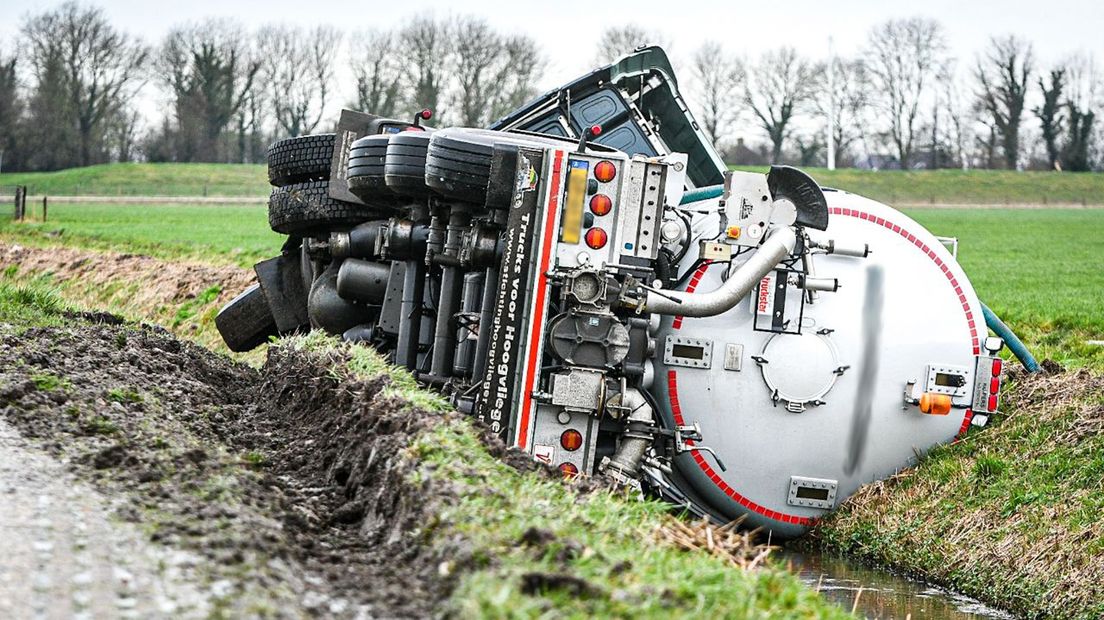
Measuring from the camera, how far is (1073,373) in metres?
8.90

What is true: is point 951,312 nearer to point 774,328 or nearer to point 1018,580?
point 774,328

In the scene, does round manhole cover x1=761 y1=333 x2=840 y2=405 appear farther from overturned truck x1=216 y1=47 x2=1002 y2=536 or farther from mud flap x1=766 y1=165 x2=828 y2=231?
mud flap x1=766 y1=165 x2=828 y2=231

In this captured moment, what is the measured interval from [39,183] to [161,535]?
59.9m

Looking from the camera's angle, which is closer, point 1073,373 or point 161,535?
point 161,535

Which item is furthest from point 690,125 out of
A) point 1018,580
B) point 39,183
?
point 39,183

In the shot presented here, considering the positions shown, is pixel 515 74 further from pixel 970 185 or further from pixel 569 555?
pixel 569 555

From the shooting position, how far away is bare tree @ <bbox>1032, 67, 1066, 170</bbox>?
67.0 meters

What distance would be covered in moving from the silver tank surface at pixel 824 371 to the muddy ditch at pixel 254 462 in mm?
1691

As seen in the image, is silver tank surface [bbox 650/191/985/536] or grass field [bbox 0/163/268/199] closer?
silver tank surface [bbox 650/191/985/536]

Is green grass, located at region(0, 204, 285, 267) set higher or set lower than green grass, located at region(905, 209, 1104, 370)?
lower

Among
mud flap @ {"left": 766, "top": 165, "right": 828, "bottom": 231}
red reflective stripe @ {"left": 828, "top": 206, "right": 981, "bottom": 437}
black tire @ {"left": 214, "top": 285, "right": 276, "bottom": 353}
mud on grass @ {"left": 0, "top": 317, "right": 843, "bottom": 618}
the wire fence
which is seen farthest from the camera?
the wire fence

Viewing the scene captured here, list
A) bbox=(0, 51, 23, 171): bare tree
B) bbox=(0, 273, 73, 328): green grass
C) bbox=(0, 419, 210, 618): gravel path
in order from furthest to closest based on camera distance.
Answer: bbox=(0, 51, 23, 171): bare tree < bbox=(0, 273, 73, 328): green grass < bbox=(0, 419, 210, 618): gravel path

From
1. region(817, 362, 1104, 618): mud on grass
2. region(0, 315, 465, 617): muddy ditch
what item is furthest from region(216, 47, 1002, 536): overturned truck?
region(0, 315, 465, 617): muddy ditch

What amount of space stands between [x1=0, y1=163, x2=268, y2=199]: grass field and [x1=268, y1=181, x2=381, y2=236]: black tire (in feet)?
149
